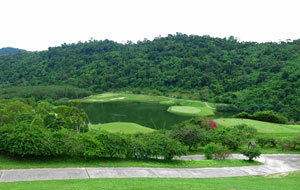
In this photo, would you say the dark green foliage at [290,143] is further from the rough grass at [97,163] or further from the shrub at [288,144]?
the rough grass at [97,163]

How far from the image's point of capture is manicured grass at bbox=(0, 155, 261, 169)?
15820 millimetres

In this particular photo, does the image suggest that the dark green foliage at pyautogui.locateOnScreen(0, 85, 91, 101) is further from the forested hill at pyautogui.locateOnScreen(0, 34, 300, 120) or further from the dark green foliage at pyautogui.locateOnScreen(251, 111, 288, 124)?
the dark green foliage at pyautogui.locateOnScreen(251, 111, 288, 124)

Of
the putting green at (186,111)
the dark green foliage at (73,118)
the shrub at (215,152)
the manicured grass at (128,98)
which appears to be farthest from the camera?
the manicured grass at (128,98)

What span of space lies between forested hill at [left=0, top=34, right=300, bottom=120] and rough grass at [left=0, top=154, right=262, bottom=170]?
197ft

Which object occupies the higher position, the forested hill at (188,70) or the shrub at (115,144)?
the forested hill at (188,70)

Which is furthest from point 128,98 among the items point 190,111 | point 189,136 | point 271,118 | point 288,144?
point 288,144

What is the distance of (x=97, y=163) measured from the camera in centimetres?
1742

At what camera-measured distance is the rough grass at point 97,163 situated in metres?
15.8

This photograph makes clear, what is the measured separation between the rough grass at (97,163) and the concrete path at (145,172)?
651 mm

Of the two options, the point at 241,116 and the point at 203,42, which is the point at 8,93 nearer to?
the point at 241,116

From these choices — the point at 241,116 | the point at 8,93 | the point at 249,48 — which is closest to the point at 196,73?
the point at 249,48

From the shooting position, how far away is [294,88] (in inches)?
3201

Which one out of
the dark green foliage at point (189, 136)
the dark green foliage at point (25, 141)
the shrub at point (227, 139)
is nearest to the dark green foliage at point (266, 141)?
the shrub at point (227, 139)

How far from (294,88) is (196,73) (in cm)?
5589
